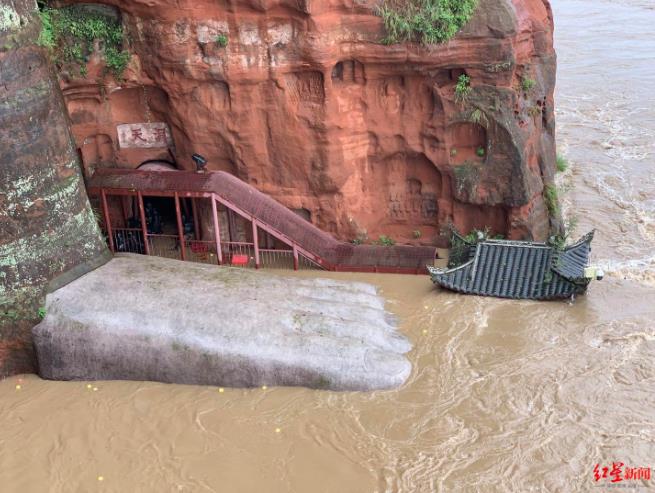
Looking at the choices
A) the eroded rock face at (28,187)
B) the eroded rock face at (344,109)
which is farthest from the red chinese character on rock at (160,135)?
the eroded rock face at (28,187)

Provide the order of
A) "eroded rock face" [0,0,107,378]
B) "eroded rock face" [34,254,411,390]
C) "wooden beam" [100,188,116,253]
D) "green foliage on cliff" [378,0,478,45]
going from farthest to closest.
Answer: "wooden beam" [100,188,116,253], "green foliage on cliff" [378,0,478,45], "eroded rock face" [0,0,107,378], "eroded rock face" [34,254,411,390]

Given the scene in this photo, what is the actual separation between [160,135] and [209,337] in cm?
640

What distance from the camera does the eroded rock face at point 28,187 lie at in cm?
1141

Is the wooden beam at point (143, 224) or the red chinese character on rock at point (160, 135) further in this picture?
the red chinese character on rock at point (160, 135)

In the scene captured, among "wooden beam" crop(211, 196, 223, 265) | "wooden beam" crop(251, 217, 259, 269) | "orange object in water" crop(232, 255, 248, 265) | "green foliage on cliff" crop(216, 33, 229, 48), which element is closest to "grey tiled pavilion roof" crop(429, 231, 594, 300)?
"wooden beam" crop(251, 217, 259, 269)

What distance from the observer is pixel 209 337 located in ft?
37.5

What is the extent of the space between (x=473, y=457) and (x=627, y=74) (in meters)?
25.7

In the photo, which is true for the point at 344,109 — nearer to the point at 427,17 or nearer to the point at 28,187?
the point at 427,17

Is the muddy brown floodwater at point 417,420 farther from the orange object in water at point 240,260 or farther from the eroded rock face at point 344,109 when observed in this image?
the orange object in water at point 240,260

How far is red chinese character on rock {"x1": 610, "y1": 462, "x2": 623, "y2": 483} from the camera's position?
908 cm

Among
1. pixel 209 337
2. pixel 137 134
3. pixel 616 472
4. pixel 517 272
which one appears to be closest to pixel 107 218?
pixel 137 134

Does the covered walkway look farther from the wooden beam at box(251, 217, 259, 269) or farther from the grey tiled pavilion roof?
the grey tiled pavilion roof

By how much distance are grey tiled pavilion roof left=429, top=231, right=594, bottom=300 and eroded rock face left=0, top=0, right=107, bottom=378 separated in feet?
23.6

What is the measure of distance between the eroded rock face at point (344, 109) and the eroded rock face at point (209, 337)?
4205mm
